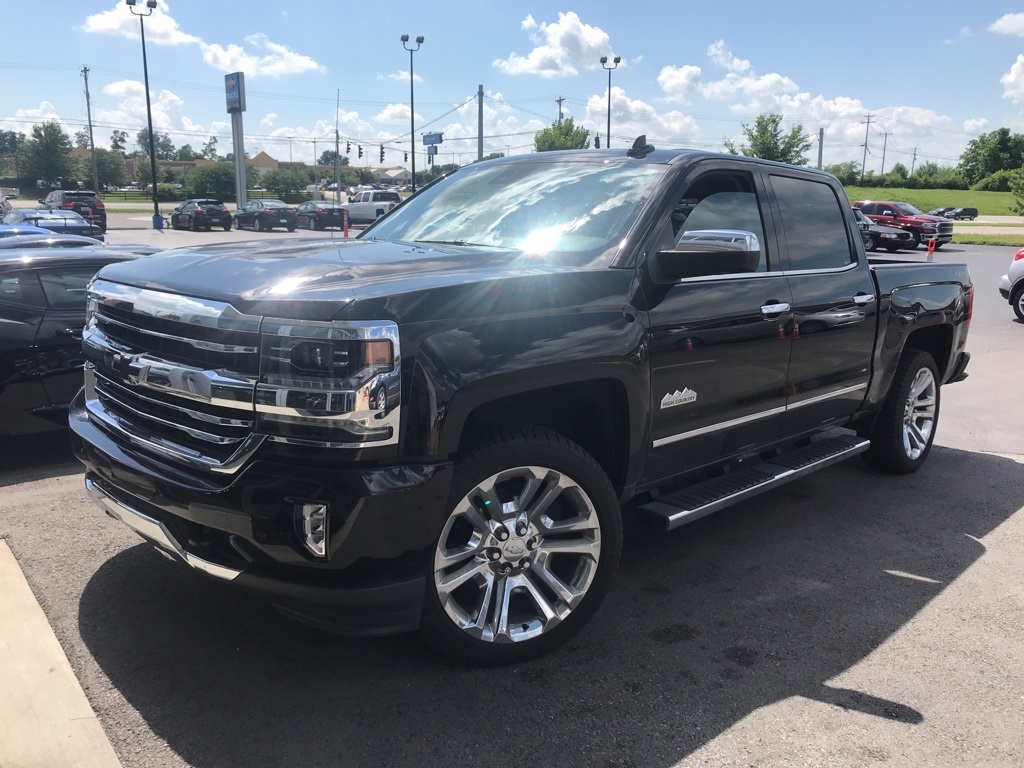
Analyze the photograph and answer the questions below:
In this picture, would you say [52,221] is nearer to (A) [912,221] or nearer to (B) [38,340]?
(B) [38,340]

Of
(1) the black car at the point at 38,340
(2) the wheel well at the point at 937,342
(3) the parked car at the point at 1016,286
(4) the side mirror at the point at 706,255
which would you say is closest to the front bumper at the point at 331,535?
(4) the side mirror at the point at 706,255

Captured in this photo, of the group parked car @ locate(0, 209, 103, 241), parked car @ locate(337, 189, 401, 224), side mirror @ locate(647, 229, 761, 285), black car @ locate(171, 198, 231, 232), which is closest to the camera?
side mirror @ locate(647, 229, 761, 285)

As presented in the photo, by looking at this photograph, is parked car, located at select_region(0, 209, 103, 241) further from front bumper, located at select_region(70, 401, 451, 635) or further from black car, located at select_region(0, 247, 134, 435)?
front bumper, located at select_region(70, 401, 451, 635)

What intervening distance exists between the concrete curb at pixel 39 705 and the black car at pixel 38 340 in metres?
2.30

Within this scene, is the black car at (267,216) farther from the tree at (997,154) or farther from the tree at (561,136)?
the tree at (997,154)

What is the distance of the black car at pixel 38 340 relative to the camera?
5.33 m

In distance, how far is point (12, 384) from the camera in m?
5.30

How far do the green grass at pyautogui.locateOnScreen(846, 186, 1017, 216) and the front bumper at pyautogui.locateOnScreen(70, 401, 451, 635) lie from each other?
245 feet

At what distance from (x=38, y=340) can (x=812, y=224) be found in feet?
16.2

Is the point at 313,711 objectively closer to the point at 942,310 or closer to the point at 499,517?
the point at 499,517

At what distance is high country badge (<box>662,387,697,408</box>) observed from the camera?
3.46 metres

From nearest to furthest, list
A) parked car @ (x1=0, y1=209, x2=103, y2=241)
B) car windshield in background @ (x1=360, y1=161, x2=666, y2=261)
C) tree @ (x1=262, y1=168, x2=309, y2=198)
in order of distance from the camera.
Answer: car windshield in background @ (x1=360, y1=161, x2=666, y2=261) < parked car @ (x1=0, y1=209, x2=103, y2=241) < tree @ (x1=262, y1=168, x2=309, y2=198)

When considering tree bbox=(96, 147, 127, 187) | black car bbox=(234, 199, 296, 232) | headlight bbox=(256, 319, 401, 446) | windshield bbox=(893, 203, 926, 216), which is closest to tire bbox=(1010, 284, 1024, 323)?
headlight bbox=(256, 319, 401, 446)

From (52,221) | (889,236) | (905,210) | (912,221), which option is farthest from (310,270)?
(905,210)
